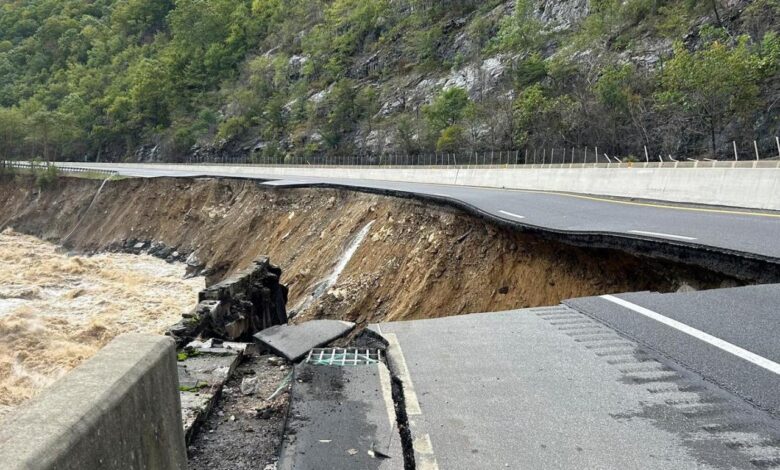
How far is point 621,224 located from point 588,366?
6.89m

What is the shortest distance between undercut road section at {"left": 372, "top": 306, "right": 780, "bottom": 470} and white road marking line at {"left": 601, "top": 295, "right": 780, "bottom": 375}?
55cm

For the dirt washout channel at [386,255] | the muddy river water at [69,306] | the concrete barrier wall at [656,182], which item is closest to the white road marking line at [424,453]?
the dirt washout channel at [386,255]

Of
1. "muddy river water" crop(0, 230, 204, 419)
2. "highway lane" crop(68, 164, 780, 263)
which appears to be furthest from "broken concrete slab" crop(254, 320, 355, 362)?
"muddy river water" crop(0, 230, 204, 419)

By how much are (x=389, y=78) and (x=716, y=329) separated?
6249 centimetres

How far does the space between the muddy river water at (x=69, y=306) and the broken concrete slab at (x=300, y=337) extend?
408 inches

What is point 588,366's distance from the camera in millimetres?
4766

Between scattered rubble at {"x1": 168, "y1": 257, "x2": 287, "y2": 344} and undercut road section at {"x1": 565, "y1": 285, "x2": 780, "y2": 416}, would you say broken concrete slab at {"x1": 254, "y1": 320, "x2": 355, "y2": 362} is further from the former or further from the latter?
undercut road section at {"x1": 565, "y1": 285, "x2": 780, "y2": 416}

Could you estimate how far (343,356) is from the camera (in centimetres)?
538

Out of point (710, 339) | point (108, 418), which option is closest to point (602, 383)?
point (710, 339)

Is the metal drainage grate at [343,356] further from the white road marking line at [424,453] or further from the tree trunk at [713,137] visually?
the tree trunk at [713,137]

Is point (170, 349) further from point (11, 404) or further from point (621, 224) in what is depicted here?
point (11, 404)

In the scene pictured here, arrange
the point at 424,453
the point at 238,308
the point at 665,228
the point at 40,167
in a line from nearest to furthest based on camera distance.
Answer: the point at 424,453 < the point at 238,308 < the point at 665,228 < the point at 40,167

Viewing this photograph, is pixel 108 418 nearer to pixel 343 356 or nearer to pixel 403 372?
pixel 403 372

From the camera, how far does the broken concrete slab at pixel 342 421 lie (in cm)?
356
